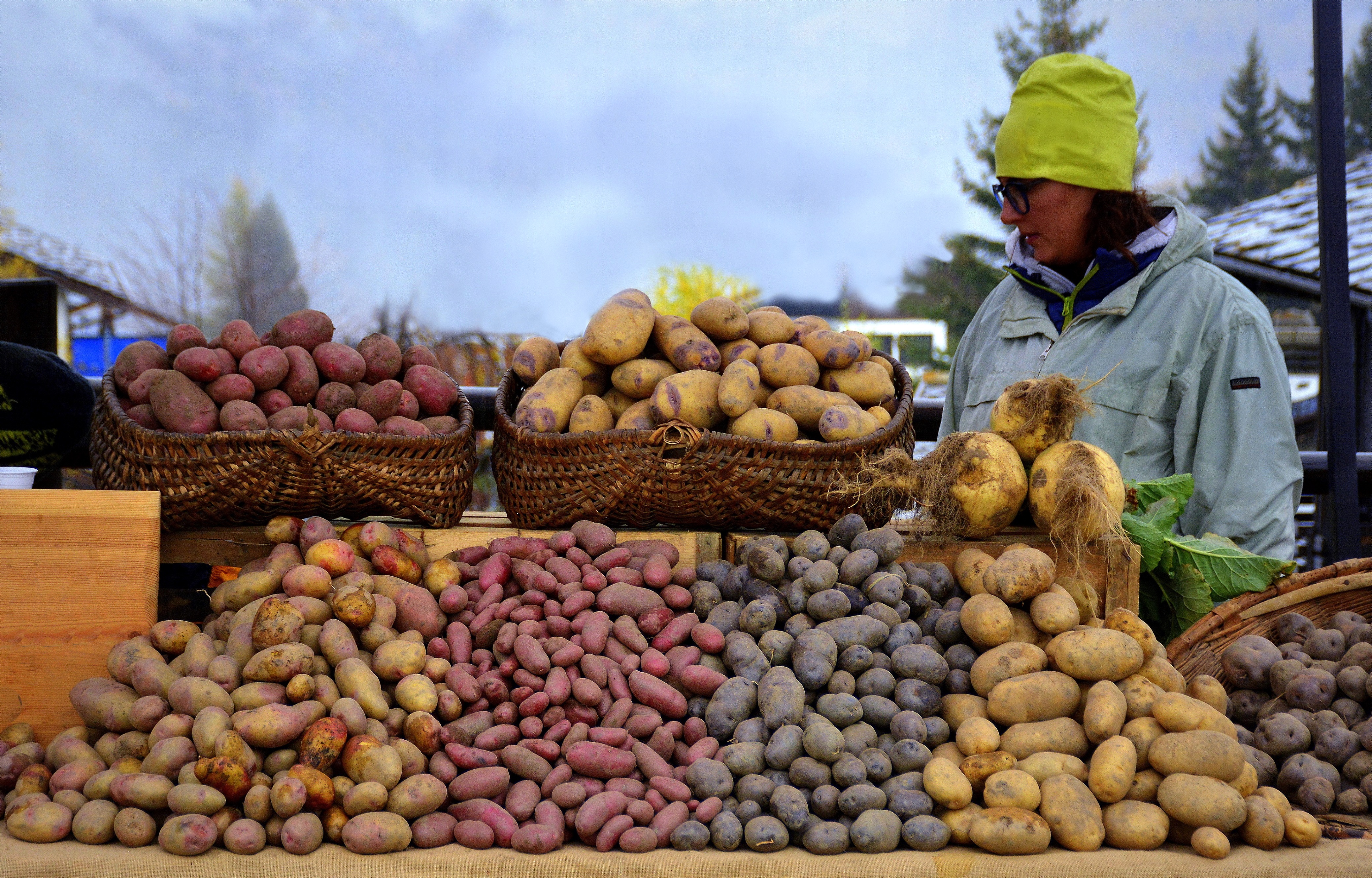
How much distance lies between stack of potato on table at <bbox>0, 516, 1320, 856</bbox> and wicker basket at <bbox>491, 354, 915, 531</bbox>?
14cm

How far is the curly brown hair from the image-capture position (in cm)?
271

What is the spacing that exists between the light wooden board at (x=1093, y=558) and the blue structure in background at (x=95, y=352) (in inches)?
223

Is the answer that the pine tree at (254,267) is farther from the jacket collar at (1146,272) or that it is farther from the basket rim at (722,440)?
the jacket collar at (1146,272)

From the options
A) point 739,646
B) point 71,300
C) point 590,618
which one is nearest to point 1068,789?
point 739,646

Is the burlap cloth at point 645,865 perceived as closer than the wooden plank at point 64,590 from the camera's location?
Yes

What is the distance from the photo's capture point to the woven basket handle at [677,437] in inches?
76.0

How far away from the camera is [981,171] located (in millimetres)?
14242

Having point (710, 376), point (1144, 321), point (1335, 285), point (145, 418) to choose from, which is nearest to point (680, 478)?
point (710, 376)

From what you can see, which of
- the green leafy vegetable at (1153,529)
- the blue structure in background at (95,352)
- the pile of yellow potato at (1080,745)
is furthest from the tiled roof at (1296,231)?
the blue structure in background at (95,352)

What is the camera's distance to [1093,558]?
1.92 metres

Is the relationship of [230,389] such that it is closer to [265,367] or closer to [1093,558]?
[265,367]

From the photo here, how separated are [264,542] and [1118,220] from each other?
8.52ft

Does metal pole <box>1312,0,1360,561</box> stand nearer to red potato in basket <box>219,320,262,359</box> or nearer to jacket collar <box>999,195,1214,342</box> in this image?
jacket collar <box>999,195,1214,342</box>

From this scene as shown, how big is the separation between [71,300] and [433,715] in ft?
19.6
